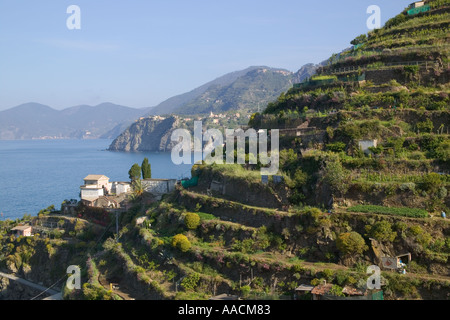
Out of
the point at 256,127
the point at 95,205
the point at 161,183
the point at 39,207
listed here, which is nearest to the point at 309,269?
the point at 256,127

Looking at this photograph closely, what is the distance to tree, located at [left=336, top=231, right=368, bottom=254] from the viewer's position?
23.5 m

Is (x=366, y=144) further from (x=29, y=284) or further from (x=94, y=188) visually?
(x=94, y=188)

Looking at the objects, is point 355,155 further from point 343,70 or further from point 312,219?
point 343,70

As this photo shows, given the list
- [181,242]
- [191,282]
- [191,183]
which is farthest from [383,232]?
[191,183]

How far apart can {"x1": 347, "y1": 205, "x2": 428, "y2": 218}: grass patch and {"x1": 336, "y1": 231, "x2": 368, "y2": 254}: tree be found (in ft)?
5.88

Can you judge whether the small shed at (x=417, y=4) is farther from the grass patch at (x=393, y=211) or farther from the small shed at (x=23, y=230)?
the small shed at (x=23, y=230)

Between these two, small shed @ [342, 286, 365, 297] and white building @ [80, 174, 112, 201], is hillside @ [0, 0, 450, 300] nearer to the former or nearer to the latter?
small shed @ [342, 286, 365, 297]

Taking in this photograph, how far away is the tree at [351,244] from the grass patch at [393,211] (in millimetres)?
1792

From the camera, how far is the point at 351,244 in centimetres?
2348

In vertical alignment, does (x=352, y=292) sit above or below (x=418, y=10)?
below

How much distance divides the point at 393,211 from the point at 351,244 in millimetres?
3005

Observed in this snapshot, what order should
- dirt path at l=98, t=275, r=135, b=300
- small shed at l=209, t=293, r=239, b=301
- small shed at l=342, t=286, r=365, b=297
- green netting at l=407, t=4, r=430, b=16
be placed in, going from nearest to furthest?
small shed at l=342, t=286, r=365, b=297 → small shed at l=209, t=293, r=239, b=301 → dirt path at l=98, t=275, r=135, b=300 → green netting at l=407, t=4, r=430, b=16

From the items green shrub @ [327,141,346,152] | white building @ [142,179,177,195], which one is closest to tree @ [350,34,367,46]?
green shrub @ [327,141,346,152]

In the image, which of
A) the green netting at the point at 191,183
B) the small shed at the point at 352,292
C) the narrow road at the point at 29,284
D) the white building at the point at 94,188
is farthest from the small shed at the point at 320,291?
the white building at the point at 94,188
